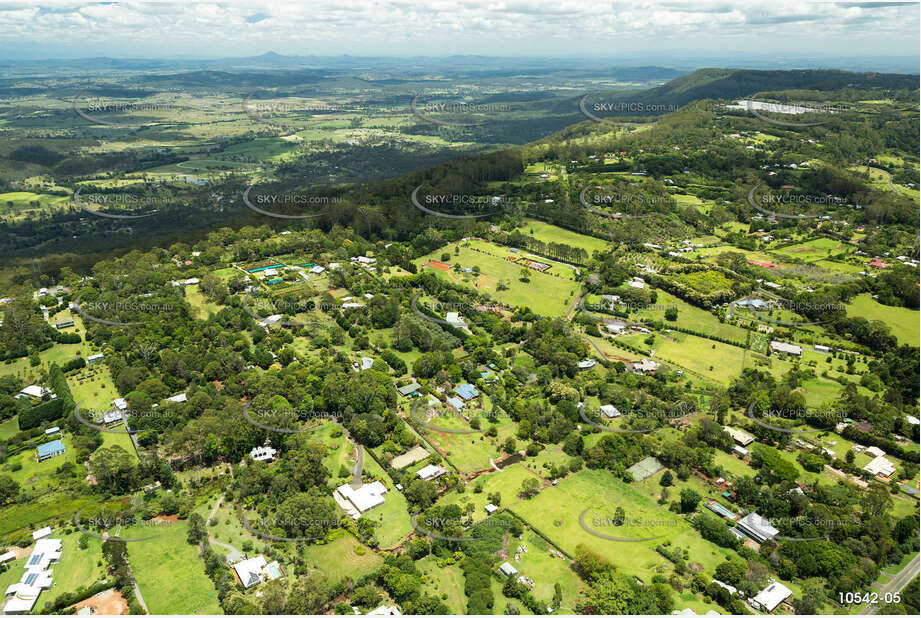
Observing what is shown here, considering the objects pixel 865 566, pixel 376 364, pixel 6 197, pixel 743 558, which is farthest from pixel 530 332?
pixel 6 197

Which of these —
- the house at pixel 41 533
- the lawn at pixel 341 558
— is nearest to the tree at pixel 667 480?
the lawn at pixel 341 558

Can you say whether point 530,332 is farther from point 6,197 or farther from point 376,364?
point 6,197

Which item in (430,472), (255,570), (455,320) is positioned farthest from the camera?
(455,320)

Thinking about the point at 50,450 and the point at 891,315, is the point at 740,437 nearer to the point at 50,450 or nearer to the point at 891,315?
the point at 891,315

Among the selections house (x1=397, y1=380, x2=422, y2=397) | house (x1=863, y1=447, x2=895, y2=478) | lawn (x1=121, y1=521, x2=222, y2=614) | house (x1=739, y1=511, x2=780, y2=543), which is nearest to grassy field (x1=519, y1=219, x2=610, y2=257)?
house (x1=397, y1=380, x2=422, y2=397)

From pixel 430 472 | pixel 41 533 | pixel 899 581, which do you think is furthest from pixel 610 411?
pixel 41 533

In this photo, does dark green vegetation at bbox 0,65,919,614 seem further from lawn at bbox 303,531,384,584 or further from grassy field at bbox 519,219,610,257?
grassy field at bbox 519,219,610,257
